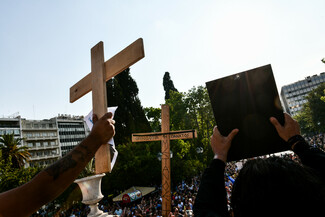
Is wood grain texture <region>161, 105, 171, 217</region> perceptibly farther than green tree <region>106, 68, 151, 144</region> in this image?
No

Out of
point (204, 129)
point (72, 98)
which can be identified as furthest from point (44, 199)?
point (204, 129)

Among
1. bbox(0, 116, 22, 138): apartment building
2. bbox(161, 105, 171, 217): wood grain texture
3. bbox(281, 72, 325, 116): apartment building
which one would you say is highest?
bbox(281, 72, 325, 116): apartment building

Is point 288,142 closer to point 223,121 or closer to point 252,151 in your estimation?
point 252,151

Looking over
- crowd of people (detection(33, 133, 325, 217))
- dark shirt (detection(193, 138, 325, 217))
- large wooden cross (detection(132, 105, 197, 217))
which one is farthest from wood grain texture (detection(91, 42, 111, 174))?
large wooden cross (detection(132, 105, 197, 217))

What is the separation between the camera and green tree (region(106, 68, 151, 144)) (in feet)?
96.3

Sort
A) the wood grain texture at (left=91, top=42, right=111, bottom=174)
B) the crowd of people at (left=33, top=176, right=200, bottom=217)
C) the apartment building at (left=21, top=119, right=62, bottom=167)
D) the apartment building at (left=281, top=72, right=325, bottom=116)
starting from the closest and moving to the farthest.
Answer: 1. the wood grain texture at (left=91, top=42, right=111, bottom=174)
2. the crowd of people at (left=33, top=176, right=200, bottom=217)
3. the apartment building at (left=21, top=119, right=62, bottom=167)
4. the apartment building at (left=281, top=72, right=325, bottom=116)

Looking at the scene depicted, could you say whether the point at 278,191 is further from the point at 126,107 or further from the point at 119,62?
the point at 126,107

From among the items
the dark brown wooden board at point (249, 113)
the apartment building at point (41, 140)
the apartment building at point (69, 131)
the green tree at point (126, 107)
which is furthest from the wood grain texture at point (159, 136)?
the apartment building at point (69, 131)

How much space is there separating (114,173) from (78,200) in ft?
18.3

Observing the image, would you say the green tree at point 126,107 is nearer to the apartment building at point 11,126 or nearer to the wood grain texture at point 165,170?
the wood grain texture at point 165,170

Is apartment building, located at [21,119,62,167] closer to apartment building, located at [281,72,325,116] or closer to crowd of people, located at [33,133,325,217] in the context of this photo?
crowd of people, located at [33,133,325,217]

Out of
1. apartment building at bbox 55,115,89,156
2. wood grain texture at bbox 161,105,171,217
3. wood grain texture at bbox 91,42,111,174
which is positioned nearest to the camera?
wood grain texture at bbox 91,42,111,174

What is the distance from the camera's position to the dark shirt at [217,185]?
0.94 meters

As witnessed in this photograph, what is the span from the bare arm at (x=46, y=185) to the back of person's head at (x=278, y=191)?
75 centimetres
